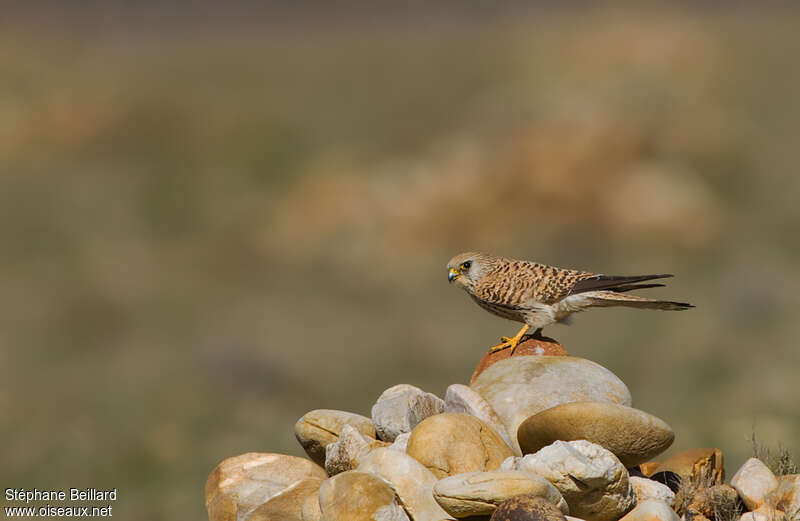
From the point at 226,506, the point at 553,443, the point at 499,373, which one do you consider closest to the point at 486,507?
the point at 553,443

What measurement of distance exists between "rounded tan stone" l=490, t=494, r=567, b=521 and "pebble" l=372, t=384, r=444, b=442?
1.70 meters

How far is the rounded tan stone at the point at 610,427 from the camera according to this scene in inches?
259

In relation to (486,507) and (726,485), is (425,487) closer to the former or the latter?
(486,507)

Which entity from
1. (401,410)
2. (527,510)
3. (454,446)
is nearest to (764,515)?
(527,510)

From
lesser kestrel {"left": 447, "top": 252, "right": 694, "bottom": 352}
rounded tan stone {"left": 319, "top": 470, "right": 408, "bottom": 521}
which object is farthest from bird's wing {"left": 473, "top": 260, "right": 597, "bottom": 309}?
rounded tan stone {"left": 319, "top": 470, "right": 408, "bottom": 521}

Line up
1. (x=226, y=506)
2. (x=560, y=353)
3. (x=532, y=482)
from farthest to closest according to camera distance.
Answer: (x=560, y=353) → (x=226, y=506) → (x=532, y=482)

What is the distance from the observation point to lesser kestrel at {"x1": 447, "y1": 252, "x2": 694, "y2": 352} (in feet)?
26.5

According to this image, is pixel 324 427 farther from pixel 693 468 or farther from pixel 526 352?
pixel 693 468

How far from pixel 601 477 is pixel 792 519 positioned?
1414mm

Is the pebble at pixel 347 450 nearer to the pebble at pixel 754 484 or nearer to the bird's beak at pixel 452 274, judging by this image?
the bird's beak at pixel 452 274

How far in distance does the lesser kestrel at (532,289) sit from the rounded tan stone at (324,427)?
1391 millimetres

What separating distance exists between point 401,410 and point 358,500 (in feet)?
4.59

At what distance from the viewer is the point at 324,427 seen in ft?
25.7

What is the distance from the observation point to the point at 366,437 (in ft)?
25.4
